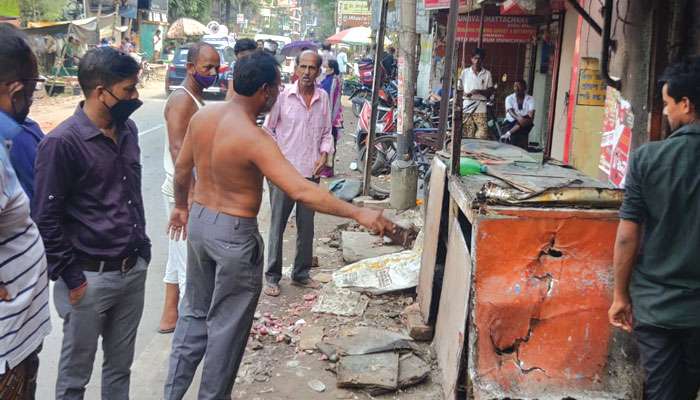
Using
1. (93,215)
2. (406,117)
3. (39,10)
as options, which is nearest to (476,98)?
(406,117)

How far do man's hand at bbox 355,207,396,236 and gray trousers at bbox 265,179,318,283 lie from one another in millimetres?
2518

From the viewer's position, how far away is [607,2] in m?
4.18

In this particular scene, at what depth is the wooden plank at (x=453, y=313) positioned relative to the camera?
349 cm

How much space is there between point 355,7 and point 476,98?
28712 mm

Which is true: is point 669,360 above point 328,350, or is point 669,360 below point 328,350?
above

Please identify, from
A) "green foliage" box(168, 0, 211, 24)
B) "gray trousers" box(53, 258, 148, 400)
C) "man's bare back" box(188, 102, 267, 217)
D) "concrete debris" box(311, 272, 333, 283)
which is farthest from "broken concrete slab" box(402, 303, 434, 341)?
"green foliage" box(168, 0, 211, 24)

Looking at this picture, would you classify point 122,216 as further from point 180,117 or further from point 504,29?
point 504,29

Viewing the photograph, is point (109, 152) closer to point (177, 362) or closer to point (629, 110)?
point (177, 362)

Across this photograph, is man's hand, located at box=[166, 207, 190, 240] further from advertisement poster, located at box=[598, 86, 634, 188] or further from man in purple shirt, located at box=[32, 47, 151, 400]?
advertisement poster, located at box=[598, 86, 634, 188]

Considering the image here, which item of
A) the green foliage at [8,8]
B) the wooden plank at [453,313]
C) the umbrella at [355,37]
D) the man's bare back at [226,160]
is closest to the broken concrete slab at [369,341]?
the wooden plank at [453,313]

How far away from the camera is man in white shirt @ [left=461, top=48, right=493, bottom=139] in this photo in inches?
461

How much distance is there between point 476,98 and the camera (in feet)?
38.9

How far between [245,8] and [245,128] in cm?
6583

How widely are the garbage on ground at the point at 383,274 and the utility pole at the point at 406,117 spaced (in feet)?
7.68
